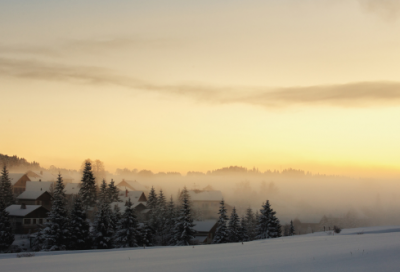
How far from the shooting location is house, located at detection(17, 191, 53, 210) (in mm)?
78312

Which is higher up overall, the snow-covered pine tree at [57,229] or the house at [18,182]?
the house at [18,182]

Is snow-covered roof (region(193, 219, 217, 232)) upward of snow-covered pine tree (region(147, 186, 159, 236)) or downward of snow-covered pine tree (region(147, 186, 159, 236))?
downward

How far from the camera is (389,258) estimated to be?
1167 centimetres

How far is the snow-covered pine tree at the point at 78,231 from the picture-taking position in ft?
144

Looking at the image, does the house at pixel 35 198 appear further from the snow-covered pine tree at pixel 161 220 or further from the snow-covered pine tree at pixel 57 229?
the snow-covered pine tree at pixel 57 229

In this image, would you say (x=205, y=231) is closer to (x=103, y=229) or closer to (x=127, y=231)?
(x=127, y=231)

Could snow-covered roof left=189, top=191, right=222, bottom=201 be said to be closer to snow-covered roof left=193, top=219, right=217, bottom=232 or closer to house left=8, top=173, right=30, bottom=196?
snow-covered roof left=193, top=219, right=217, bottom=232

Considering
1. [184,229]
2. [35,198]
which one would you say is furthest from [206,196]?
[184,229]

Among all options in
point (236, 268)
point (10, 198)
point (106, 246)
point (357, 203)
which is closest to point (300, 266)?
point (236, 268)

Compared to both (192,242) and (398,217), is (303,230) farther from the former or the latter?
(192,242)

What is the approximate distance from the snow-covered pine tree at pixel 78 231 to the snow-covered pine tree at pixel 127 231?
4266mm

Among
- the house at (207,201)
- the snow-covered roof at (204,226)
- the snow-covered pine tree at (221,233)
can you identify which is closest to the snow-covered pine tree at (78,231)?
the snow-covered pine tree at (221,233)

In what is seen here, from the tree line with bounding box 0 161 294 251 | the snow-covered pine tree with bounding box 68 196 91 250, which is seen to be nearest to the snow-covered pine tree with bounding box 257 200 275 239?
the tree line with bounding box 0 161 294 251

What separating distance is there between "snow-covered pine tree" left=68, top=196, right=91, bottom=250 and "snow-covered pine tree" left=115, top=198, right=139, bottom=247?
168 inches
